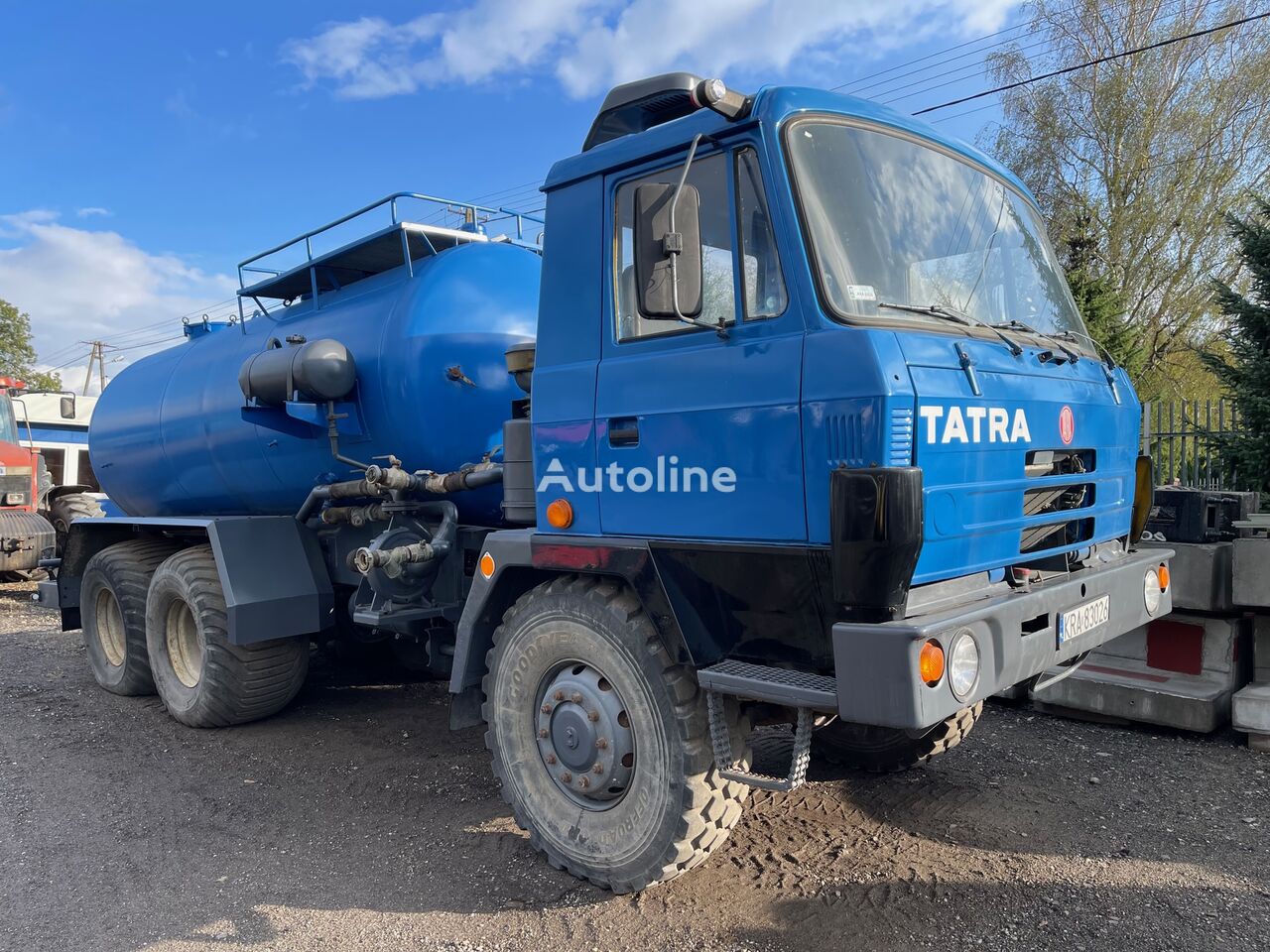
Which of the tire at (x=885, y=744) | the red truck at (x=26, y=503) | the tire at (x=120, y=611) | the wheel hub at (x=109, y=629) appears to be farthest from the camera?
the red truck at (x=26, y=503)

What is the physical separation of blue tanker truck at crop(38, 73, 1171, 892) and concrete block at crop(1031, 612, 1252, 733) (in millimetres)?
1538

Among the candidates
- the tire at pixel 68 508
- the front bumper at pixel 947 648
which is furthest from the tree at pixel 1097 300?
the tire at pixel 68 508

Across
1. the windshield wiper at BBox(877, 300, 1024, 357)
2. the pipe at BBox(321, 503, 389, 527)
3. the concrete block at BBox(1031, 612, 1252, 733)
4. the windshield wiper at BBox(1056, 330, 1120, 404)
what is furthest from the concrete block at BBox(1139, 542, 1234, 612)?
the pipe at BBox(321, 503, 389, 527)

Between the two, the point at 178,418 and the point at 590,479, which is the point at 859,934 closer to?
the point at 590,479

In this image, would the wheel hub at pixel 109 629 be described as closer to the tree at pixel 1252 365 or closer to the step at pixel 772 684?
the step at pixel 772 684

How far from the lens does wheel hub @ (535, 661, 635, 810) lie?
344cm

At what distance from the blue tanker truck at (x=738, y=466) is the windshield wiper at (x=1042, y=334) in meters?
0.02

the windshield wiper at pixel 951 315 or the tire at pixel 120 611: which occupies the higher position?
the windshield wiper at pixel 951 315

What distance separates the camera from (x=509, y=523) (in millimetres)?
4859

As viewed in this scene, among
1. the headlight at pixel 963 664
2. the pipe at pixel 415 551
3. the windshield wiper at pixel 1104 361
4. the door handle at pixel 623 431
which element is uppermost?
the windshield wiper at pixel 1104 361

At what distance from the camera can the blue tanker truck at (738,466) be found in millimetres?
2805

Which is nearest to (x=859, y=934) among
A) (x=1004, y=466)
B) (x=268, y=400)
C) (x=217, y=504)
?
(x=1004, y=466)

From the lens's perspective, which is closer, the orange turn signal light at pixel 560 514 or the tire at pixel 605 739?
the tire at pixel 605 739

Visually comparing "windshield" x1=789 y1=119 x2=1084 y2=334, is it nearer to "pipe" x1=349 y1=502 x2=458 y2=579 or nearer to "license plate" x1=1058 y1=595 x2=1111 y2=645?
"license plate" x1=1058 y1=595 x2=1111 y2=645
